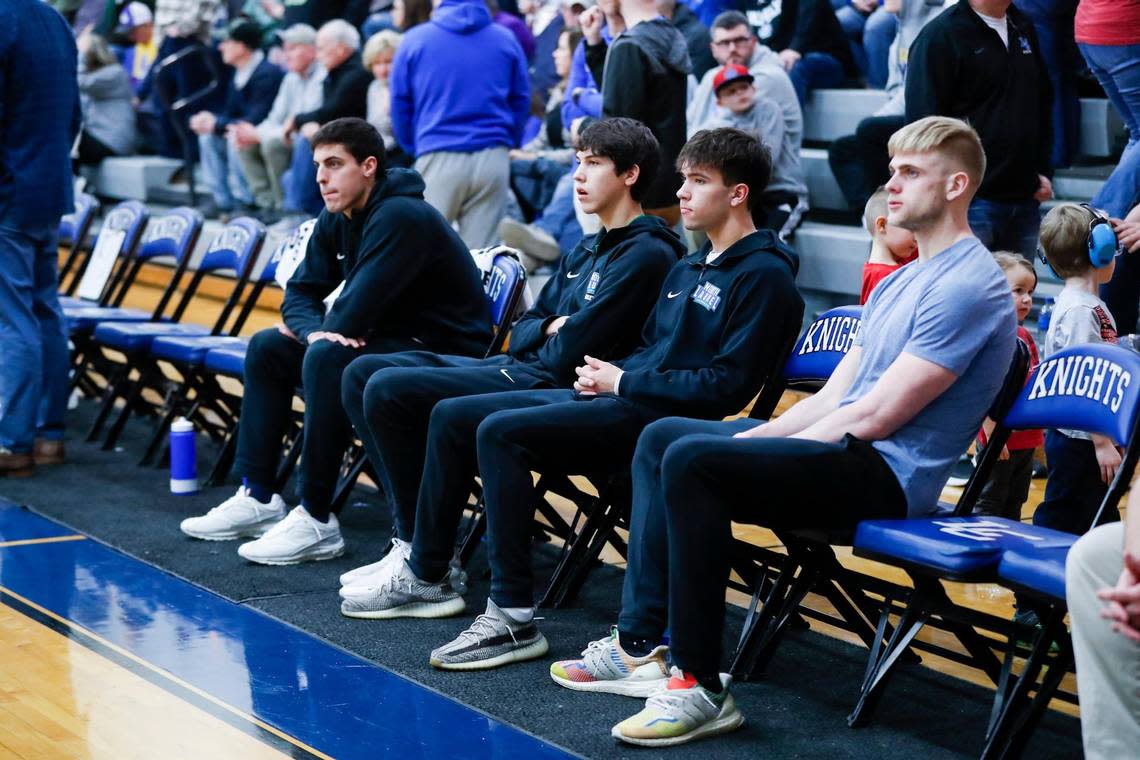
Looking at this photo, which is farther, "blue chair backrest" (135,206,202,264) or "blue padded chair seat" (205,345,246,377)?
"blue chair backrest" (135,206,202,264)

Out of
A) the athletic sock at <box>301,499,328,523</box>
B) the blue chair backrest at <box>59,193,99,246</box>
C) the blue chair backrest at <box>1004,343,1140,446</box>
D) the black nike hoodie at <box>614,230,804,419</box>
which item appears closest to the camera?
the blue chair backrest at <box>1004,343,1140,446</box>

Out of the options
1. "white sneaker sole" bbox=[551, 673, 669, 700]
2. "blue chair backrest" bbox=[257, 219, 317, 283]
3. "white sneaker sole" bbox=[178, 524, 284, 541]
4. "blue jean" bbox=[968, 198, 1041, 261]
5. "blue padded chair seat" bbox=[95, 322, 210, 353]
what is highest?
"blue jean" bbox=[968, 198, 1041, 261]

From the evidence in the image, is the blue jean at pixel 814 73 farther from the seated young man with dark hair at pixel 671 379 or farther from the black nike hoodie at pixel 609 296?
the seated young man with dark hair at pixel 671 379

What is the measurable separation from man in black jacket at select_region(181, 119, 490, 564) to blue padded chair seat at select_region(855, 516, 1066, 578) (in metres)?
1.97

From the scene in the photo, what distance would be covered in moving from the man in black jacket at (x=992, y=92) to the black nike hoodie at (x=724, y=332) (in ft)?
5.09

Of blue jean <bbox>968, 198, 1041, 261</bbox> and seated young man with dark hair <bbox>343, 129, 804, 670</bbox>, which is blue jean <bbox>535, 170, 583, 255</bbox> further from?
seated young man with dark hair <bbox>343, 129, 804, 670</bbox>

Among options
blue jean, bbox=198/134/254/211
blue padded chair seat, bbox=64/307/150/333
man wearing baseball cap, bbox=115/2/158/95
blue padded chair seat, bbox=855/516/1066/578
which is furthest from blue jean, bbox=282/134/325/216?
blue padded chair seat, bbox=855/516/1066/578

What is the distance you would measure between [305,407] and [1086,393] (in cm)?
242

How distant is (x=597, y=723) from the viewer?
10.8ft

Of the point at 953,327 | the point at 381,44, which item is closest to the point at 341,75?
the point at 381,44

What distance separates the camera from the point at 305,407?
466 centimetres

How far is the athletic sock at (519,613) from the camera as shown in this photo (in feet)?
12.2


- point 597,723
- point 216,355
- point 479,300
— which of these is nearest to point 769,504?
point 597,723

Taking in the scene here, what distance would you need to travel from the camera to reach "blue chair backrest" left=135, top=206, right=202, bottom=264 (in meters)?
6.40
